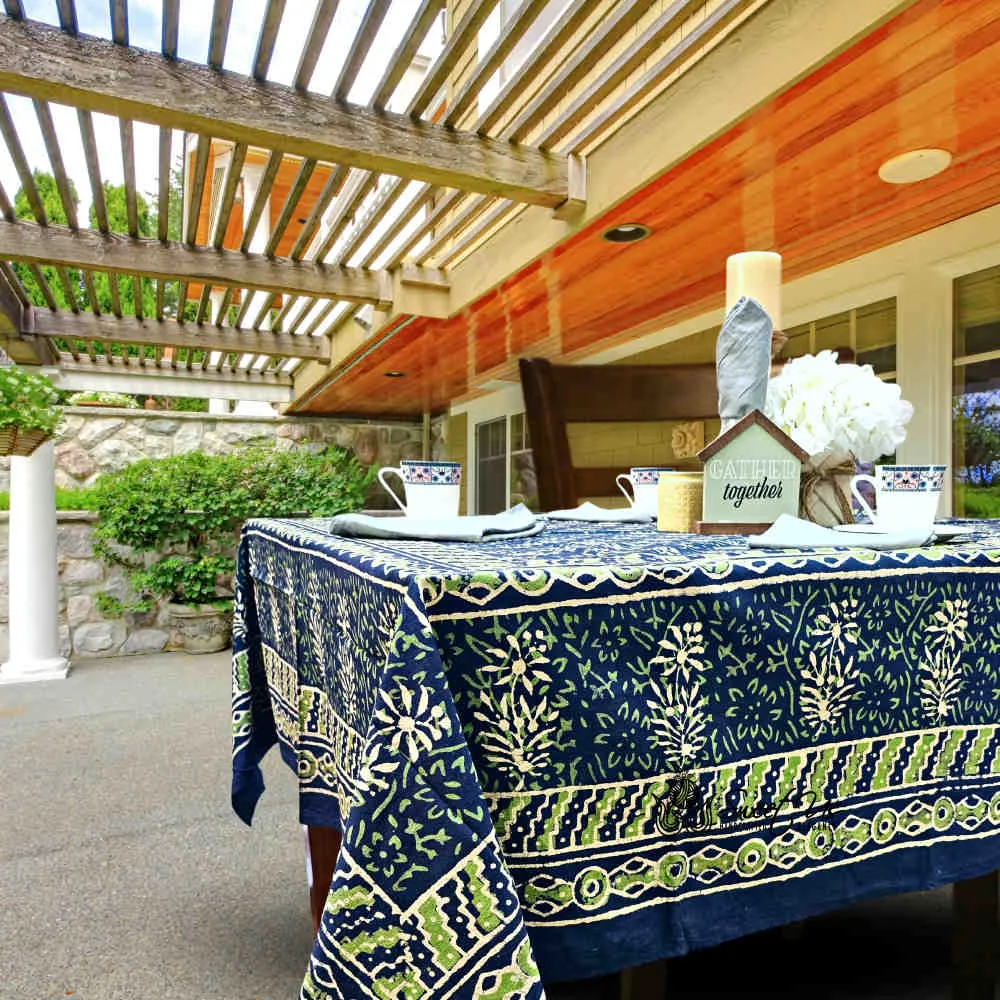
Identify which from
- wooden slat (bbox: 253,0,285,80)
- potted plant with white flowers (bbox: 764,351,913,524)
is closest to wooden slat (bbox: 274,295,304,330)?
wooden slat (bbox: 253,0,285,80)

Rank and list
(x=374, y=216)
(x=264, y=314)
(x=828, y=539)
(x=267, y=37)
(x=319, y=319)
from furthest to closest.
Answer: (x=319, y=319), (x=264, y=314), (x=374, y=216), (x=267, y=37), (x=828, y=539)

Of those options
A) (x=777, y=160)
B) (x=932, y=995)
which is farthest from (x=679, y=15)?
(x=932, y=995)

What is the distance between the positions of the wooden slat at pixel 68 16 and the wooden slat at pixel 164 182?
384mm

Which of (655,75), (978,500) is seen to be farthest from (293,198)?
(978,500)

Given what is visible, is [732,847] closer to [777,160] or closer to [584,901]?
[584,901]

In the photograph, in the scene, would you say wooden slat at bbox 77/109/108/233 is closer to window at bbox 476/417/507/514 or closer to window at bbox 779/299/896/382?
window at bbox 779/299/896/382

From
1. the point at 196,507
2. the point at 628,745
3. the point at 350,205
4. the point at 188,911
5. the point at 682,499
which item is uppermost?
the point at 350,205

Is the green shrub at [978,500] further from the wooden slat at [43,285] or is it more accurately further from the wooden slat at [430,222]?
the wooden slat at [43,285]

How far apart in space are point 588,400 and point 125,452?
3833 mm

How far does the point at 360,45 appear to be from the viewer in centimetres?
193

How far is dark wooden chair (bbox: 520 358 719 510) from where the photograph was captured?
341 centimetres

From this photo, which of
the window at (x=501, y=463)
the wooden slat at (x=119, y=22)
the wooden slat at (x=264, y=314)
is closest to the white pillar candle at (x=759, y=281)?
the wooden slat at (x=119, y=22)

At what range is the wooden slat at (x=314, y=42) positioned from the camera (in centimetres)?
183

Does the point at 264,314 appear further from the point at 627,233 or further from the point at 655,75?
the point at 655,75
